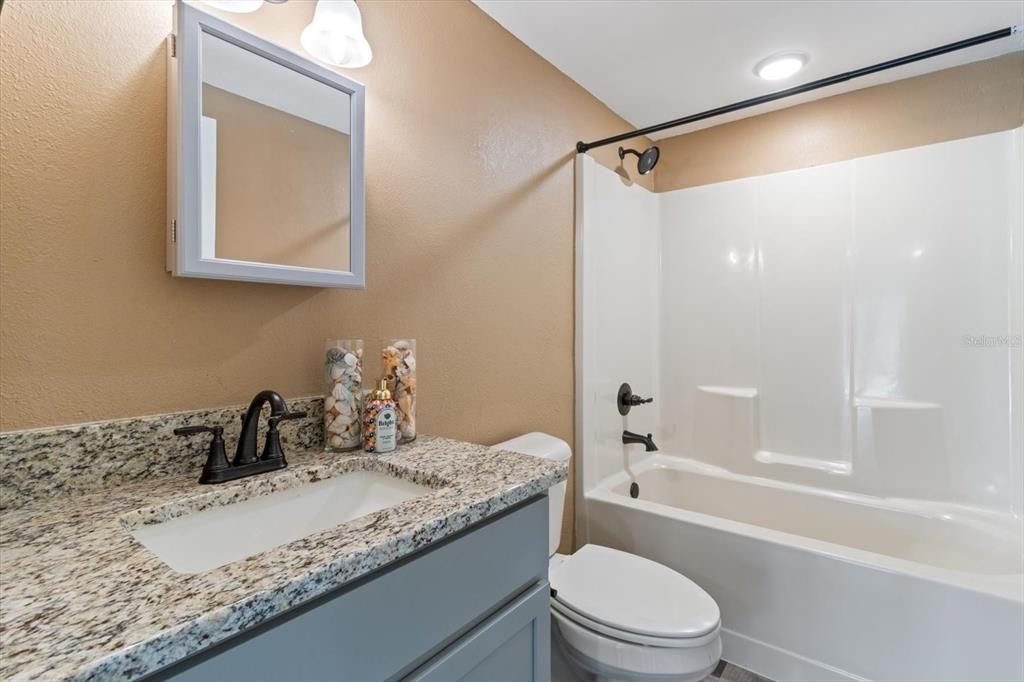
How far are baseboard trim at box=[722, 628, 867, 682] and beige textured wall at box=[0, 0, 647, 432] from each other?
3.27 feet

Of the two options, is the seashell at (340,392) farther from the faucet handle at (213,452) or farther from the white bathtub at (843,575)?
the white bathtub at (843,575)

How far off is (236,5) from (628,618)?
1734 mm

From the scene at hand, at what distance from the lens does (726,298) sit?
2.53 meters

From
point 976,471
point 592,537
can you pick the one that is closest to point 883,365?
point 976,471

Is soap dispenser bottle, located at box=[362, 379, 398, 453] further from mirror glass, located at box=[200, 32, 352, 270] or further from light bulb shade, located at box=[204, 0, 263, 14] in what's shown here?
light bulb shade, located at box=[204, 0, 263, 14]

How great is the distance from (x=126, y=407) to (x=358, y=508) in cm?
47

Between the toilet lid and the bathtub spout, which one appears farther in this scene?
the bathtub spout

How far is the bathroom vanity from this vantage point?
0.46 meters

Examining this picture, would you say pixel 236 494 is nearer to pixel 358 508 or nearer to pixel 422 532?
pixel 358 508

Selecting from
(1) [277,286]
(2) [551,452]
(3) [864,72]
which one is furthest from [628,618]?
(3) [864,72]

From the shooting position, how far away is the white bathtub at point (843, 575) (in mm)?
1389

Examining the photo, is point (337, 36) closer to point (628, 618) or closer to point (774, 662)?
point (628, 618)

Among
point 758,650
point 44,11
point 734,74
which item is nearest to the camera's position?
point 44,11

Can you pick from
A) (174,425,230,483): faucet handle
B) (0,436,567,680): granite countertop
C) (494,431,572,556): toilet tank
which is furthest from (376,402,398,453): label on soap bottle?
(494,431,572,556): toilet tank
